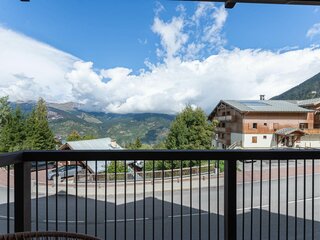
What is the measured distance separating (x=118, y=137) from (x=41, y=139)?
4.66ft

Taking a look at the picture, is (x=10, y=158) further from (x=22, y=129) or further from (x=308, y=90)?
(x=308, y=90)

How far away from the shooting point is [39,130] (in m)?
5.27

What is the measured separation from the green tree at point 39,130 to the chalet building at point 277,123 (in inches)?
112

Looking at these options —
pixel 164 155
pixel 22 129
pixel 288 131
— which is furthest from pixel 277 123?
pixel 22 129

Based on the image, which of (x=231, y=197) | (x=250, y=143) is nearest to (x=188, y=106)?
(x=250, y=143)

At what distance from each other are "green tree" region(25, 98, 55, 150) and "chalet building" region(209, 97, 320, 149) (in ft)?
9.32

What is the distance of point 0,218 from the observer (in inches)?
155

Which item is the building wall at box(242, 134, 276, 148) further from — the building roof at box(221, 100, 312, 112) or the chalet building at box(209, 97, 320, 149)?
the building roof at box(221, 100, 312, 112)

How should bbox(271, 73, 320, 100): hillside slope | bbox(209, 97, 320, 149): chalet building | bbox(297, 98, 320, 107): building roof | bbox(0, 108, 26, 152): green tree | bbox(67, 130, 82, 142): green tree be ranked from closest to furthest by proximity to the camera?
bbox(209, 97, 320, 149): chalet building
bbox(297, 98, 320, 107): building roof
bbox(271, 73, 320, 100): hillside slope
bbox(67, 130, 82, 142): green tree
bbox(0, 108, 26, 152): green tree

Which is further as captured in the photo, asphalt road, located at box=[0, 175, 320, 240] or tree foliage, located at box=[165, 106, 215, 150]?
tree foliage, located at box=[165, 106, 215, 150]

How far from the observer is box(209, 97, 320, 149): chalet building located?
3.78 metres

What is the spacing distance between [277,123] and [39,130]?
4207 millimetres

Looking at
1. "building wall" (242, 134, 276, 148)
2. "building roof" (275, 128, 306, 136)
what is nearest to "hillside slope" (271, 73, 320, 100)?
"building roof" (275, 128, 306, 136)

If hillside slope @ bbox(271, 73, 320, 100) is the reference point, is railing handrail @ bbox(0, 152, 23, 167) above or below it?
below
